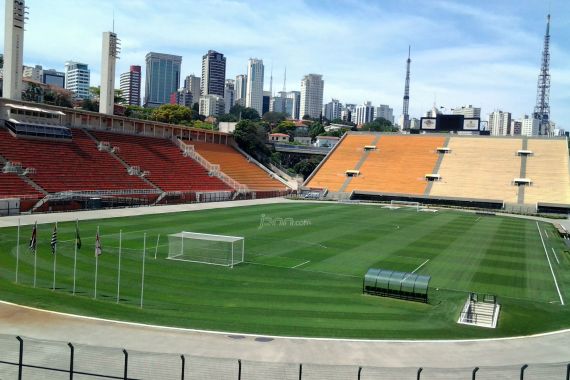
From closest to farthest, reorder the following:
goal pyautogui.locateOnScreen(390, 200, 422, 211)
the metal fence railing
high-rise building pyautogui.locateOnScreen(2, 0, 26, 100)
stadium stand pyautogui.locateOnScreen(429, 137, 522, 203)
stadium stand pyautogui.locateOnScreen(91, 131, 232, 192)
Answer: the metal fence railing, high-rise building pyautogui.locateOnScreen(2, 0, 26, 100), stadium stand pyautogui.locateOnScreen(91, 131, 232, 192), goal pyautogui.locateOnScreen(390, 200, 422, 211), stadium stand pyautogui.locateOnScreen(429, 137, 522, 203)

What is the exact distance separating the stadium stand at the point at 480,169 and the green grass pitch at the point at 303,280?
3652 cm

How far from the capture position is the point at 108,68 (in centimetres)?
7244

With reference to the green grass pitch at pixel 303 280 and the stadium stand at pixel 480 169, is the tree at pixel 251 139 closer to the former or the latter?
the stadium stand at pixel 480 169

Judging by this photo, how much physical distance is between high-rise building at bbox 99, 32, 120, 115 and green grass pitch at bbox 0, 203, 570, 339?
1344 inches

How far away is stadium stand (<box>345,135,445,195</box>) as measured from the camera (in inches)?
3445

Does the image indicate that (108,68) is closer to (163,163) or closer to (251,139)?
(163,163)

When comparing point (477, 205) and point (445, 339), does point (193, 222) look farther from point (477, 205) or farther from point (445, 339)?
point (477, 205)

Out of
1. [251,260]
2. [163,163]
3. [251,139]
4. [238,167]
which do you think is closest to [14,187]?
[163,163]

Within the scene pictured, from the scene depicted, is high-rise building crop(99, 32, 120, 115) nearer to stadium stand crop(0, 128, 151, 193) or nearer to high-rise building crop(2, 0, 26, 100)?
stadium stand crop(0, 128, 151, 193)

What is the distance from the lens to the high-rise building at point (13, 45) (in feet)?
196

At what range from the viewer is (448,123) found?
10431 cm

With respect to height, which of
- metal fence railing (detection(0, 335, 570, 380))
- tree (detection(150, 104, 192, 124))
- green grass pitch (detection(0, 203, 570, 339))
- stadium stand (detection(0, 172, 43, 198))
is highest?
tree (detection(150, 104, 192, 124))

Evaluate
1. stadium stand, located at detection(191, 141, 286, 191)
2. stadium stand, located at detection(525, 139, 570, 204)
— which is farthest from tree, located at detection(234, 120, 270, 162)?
stadium stand, located at detection(525, 139, 570, 204)

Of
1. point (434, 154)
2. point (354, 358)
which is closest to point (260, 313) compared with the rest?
point (354, 358)
